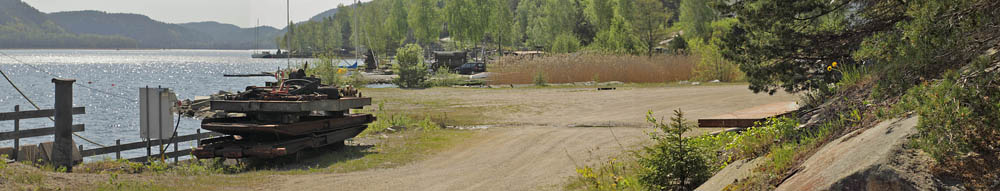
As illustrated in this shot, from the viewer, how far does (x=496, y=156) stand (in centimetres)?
1361

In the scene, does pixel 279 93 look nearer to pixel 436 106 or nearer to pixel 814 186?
pixel 814 186

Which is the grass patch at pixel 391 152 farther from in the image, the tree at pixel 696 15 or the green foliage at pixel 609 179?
the tree at pixel 696 15

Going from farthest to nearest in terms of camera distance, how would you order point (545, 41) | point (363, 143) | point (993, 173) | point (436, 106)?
1. point (545, 41)
2. point (436, 106)
3. point (363, 143)
4. point (993, 173)

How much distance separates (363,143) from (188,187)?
246 inches

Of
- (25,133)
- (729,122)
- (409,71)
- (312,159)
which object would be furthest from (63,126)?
(409,71)

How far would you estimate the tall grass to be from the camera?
1469 inches

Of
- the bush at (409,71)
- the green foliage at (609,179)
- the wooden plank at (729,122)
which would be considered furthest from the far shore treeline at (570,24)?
the green foliage at (609,179)

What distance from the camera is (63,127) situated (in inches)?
466

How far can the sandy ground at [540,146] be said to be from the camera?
35.3 ft

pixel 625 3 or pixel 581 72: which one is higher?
pixel 625 3

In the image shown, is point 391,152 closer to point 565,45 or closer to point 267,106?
point 267,106

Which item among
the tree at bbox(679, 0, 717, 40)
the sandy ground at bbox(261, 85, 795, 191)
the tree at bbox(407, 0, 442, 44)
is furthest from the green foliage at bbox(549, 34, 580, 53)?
the sandy ground at bbox(261, 85, 795, 191)

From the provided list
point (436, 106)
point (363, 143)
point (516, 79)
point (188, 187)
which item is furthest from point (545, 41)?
point (188, 187)

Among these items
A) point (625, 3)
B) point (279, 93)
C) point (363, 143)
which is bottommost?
point (363, 143)
